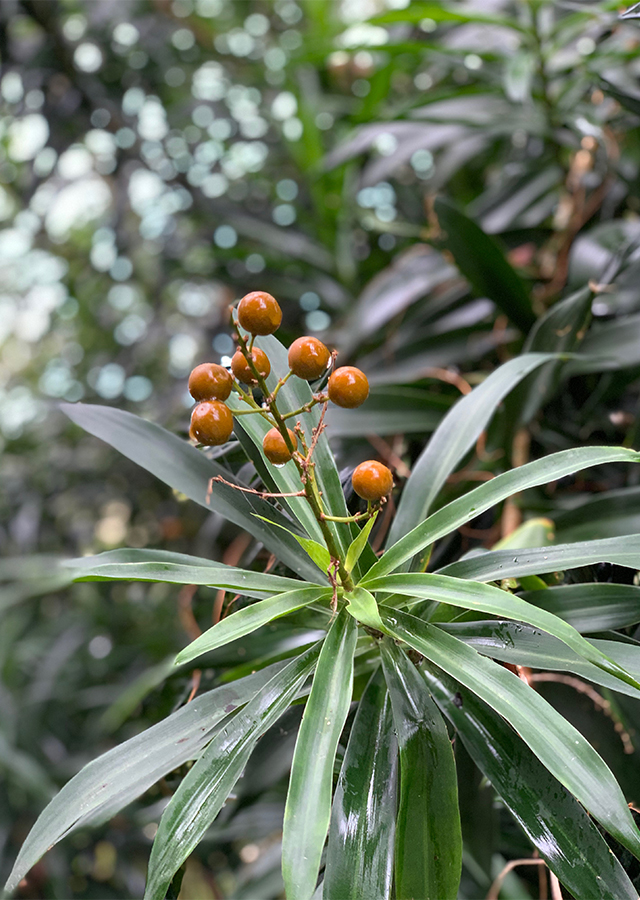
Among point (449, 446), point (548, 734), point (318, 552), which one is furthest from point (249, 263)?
point (548, 734)

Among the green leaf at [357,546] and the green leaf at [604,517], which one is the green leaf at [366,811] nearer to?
the green leaf at [357,546]

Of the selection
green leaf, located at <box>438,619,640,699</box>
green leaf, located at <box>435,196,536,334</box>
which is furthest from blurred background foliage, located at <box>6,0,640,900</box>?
green leaf, located at <box>438,619,640,699</box>

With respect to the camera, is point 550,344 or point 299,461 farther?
point 550,344

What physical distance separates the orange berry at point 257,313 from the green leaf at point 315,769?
17 cm

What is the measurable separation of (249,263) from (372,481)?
1.05 metres

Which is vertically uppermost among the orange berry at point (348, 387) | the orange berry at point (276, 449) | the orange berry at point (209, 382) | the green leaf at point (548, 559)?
the orange berry at point (209, 382)

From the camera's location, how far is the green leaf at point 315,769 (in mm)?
274

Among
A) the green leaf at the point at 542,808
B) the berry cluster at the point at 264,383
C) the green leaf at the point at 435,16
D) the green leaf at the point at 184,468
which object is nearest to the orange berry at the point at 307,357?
the berry cluster at the point at 264,383

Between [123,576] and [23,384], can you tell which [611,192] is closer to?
[123,576]

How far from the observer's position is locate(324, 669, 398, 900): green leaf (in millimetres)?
312

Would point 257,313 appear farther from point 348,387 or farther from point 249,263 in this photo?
point 249,263

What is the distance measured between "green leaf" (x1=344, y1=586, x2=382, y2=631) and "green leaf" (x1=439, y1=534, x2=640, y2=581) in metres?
0.06

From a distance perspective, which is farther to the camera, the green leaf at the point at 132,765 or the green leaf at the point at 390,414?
the green leaf at the point at 390,414

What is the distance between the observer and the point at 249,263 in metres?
A: 1.30
